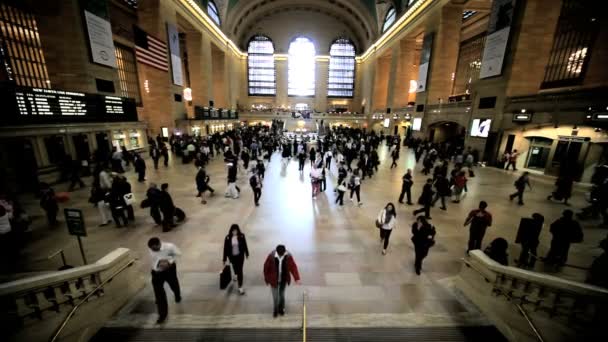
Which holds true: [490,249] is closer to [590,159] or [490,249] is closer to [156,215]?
[156,215]

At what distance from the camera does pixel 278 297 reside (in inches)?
131

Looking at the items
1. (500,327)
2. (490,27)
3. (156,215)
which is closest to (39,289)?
(156,215)

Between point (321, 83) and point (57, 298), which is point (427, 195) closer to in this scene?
point (57, 298)

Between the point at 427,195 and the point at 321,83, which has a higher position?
the point at 321,83

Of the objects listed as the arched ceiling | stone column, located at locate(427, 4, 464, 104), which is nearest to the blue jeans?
stone column, located at locate(427, 4, 464, 104)

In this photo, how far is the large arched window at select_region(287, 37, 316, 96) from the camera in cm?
4681

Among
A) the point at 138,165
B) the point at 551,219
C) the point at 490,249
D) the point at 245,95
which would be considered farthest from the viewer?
the point at 245,95

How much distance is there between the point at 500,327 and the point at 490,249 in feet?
4.10

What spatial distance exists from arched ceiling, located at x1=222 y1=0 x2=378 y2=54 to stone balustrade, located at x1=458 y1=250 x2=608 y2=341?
1713 inches

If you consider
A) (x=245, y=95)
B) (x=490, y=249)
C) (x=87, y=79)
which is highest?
(x=245, y=95)

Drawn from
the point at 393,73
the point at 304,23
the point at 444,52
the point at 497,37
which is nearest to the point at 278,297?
the point at 497,37

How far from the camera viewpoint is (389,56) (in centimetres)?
3494

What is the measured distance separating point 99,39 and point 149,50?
2944mm

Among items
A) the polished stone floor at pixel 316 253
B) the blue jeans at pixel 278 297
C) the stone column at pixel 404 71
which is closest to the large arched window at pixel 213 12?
the stone column at pixel 404 71
